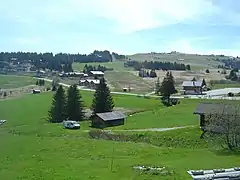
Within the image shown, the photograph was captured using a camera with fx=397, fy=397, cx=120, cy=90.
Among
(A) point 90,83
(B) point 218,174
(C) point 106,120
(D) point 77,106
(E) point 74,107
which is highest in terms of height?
(B) point 218,174

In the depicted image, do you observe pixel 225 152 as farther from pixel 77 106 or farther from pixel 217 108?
pixel 77 106

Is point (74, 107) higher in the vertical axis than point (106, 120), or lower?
higher

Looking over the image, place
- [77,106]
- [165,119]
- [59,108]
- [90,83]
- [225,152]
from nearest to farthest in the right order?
[225,152], [165,119], [77,106], [59,108], [90,83]

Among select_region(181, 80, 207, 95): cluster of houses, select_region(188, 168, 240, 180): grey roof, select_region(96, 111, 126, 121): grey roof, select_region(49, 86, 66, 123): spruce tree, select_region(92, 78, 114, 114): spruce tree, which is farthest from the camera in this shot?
select_region(181, 80, 207, 95): cluster of houses

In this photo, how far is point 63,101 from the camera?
95.1m

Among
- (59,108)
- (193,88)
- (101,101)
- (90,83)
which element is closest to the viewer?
(101,101)

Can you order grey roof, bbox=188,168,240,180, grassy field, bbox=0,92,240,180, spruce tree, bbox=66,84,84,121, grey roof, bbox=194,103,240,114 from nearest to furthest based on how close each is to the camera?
1. grey roof, bbox=188,168,240,180
2. grassy field, bbox=0,92,240,180
3. grey roof, bbox=194,103,240,114
4. spruce tree, bbox=66,84,84,121

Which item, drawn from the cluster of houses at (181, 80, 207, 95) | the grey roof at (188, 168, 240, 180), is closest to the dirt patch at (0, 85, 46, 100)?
the cluster of houses at (181, 80, 207, 95)

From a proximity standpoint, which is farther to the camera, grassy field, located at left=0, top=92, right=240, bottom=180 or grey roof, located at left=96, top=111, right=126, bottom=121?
grey roof, located at left=96, top=111, right=126, bottom=121

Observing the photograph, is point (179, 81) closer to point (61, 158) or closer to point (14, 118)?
point (14, 118)

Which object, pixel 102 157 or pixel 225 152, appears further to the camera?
pixel 225 152

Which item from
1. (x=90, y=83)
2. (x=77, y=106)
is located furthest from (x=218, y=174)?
(x=90, y=83)

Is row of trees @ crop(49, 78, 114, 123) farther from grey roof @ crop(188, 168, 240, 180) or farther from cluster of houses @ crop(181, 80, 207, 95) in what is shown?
grey roof @ crop(188, 168, 240, 180)

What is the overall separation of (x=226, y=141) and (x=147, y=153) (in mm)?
9362
